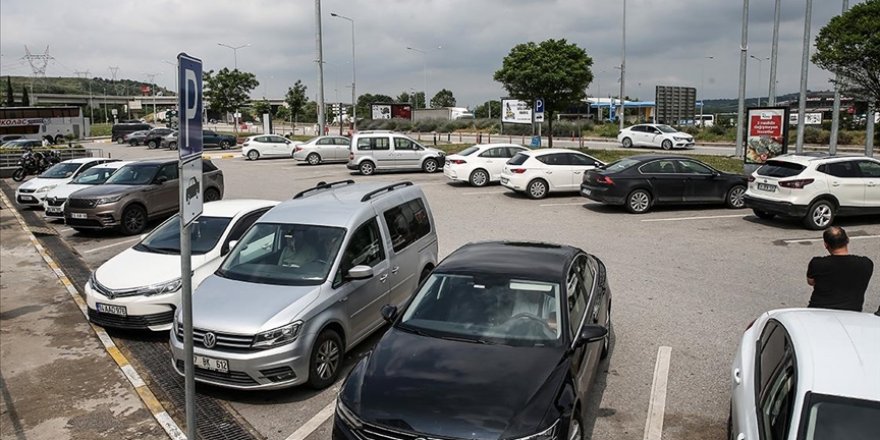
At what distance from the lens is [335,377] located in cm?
675

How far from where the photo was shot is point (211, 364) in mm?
6211

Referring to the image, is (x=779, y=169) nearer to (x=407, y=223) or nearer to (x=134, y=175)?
(x=407, y=223)

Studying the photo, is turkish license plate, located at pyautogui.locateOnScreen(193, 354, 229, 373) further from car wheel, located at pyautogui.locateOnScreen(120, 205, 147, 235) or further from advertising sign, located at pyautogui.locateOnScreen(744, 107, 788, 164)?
advertising sign, located at pyautogui.locateOnScreen(744, 107, 788, 164)

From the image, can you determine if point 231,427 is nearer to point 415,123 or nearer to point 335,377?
point 335,377

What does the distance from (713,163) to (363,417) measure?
79.9ft

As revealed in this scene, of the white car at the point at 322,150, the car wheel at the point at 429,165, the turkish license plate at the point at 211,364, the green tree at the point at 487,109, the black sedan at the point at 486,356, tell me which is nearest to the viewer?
the black sedan at the point at 486,356

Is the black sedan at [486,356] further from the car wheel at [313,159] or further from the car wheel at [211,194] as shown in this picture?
the car wheel at [313,159]

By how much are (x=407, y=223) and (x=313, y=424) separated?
332 centimetres

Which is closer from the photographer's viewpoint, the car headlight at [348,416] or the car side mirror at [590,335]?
the car headlight at [348,416]

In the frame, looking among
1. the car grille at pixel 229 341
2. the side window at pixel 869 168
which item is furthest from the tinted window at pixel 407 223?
the side window at pixel 869 168

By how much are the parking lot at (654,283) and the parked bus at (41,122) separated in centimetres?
4077

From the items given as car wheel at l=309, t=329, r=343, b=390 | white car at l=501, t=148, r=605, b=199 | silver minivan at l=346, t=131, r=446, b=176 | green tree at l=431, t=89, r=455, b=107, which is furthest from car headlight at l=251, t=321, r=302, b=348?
green tree at l=431, t=89, r=455, b=107

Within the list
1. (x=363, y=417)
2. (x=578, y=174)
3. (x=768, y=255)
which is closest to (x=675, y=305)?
(x=768, y=255)

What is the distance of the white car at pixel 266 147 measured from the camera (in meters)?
36.8
